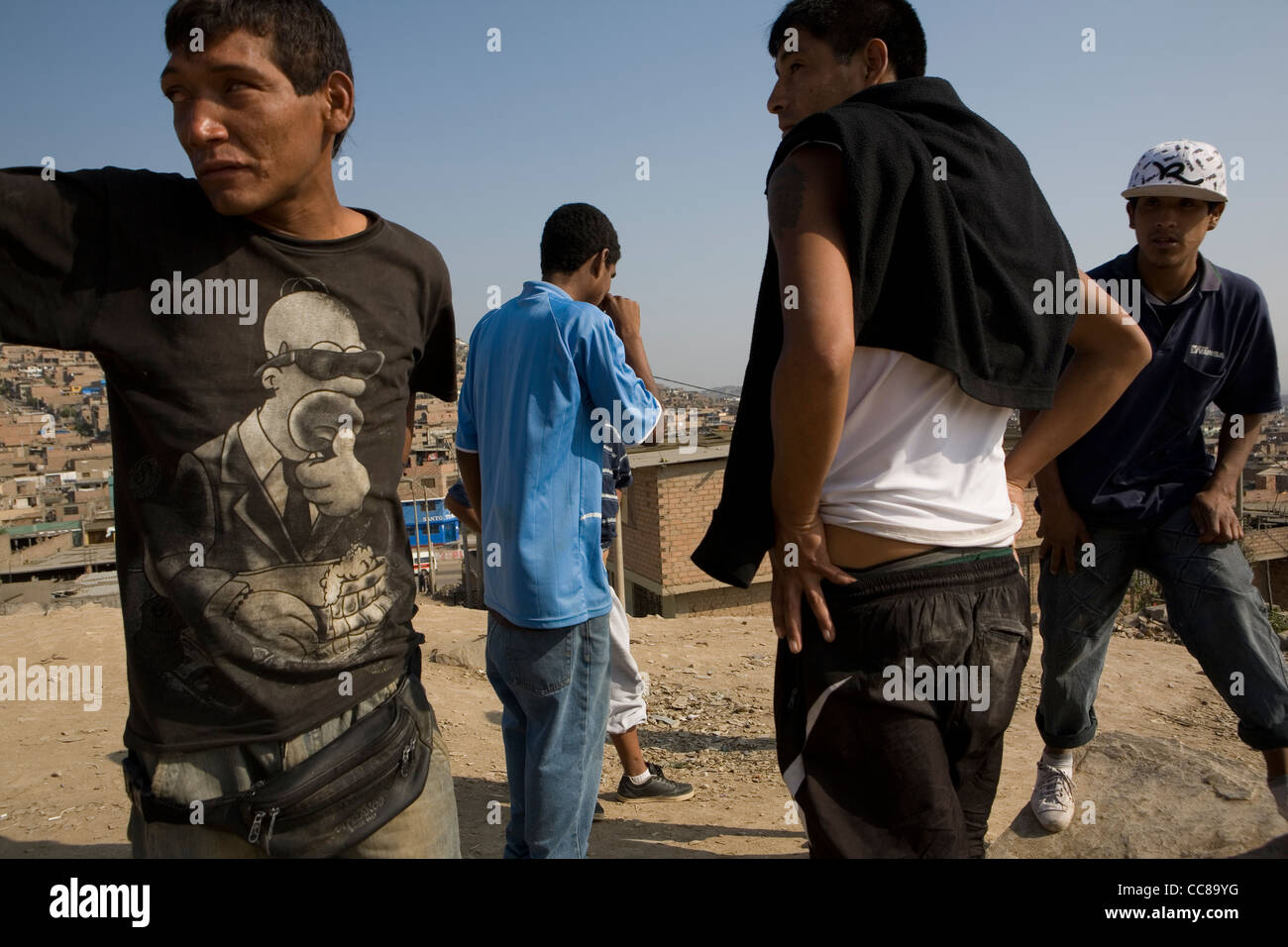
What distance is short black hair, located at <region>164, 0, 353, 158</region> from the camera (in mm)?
1524

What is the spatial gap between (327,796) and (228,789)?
16 centimetres

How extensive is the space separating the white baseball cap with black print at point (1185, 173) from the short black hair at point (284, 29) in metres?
2.76

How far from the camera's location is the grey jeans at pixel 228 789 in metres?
1.50

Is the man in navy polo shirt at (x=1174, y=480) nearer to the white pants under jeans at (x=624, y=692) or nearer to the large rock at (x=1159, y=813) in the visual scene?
the large rock at (x=1159, y=813)

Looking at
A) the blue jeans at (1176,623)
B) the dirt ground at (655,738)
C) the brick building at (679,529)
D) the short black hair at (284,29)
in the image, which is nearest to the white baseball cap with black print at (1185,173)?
the blue jeans at (1176,623)

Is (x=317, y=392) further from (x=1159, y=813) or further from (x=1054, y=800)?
(x=1159, y=813)

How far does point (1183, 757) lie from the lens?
3.83 m

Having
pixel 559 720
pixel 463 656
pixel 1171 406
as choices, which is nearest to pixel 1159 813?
pixel 1171 406

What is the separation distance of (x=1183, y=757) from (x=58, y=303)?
431cm

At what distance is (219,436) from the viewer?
1.55 m

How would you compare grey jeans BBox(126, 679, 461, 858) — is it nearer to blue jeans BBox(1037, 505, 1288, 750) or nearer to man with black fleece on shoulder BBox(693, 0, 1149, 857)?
man with black fleece on shoulder BBox(693, 0, 1149, 857)

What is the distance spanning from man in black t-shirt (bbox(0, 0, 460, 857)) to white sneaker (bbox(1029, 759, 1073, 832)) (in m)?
2.67
